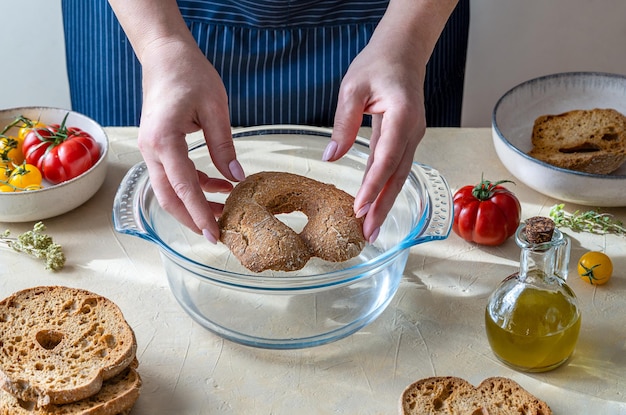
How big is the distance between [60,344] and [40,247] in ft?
1.08

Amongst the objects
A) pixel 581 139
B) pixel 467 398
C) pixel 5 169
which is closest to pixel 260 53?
pixel 5 169

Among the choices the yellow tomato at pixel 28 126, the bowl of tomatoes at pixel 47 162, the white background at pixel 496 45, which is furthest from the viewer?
the white background at pixel 496 45

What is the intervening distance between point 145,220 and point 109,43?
2.93 feet

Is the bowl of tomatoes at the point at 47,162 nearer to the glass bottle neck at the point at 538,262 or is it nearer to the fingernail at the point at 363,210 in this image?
the fingernail at the point at 363,210

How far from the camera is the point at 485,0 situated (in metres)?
3.31

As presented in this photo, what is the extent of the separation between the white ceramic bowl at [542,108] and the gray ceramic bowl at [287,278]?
308mm

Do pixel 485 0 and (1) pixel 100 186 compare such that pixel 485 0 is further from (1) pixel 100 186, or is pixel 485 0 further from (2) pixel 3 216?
(2) pixel 3 216

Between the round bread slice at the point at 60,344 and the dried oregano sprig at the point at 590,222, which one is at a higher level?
the round bread slice at the point at 60,344

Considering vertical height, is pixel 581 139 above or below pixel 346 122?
below

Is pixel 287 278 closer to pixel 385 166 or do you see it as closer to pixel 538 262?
pixel 385 166

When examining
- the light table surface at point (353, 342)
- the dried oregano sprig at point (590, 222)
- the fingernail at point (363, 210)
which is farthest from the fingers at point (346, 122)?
the dried oregano sprig at point (590, 222)

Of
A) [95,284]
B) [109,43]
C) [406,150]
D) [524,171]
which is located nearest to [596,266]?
[524,171]

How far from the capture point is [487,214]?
1599 millimetres

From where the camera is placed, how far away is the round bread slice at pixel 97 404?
3.94 ft
